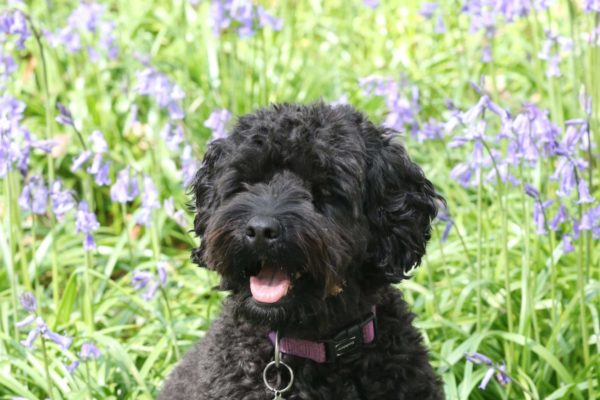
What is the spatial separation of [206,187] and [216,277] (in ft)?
6.29

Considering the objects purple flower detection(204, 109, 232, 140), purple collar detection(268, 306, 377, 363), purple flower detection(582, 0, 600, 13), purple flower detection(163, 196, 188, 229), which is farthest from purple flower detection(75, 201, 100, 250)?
purple flower detection(582, 0, 600, 13)

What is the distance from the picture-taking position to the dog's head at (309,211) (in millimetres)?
3279

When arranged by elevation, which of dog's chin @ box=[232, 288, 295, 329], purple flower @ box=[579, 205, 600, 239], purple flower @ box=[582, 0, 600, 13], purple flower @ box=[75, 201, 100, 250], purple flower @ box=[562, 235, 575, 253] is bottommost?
purple flower @ box=[562, 235, 575, 253]

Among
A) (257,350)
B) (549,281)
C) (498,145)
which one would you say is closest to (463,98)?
(498,145)

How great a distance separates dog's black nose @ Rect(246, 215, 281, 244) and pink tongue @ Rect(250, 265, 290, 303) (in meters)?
0.21

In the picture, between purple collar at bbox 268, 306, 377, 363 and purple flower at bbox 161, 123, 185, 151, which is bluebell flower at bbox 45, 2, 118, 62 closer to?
purple flower at bbox 161, 123, 185, 151

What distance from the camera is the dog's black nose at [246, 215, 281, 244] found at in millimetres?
3218

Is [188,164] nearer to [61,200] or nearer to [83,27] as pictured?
[61,200]

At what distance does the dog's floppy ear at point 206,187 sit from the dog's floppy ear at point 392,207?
1.78 ft

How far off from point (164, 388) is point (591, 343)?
6.49 ft

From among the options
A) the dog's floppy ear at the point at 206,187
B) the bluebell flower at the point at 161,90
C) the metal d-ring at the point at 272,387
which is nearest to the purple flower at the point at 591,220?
the metal d-ring at the point at 272,387

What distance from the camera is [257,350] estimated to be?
3664 millimetres

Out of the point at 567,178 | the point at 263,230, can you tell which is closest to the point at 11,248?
the point at 263,230

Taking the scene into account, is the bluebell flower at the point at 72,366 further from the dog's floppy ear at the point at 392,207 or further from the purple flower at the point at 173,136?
the purple flower at the point at 173,136
